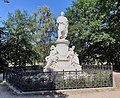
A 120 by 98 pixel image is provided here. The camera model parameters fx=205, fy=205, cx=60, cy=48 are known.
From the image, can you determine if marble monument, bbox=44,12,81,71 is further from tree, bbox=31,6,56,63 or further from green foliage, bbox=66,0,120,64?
tree, bbox=31,6,56,63

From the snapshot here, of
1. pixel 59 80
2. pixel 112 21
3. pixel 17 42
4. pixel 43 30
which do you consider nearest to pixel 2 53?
pixel 17 42

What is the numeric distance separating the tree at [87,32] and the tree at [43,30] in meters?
4.57

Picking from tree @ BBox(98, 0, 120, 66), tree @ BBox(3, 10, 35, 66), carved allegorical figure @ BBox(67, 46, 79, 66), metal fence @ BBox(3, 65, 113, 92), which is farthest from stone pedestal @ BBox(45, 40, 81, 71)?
tree @ BBox(3, 10, 35, 66)

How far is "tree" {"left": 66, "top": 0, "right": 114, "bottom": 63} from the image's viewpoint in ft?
92.8

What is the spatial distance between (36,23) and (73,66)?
73.9 ft

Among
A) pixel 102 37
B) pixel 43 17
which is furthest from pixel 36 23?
pixel 102 37

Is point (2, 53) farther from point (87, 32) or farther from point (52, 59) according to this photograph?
point (52, 59)

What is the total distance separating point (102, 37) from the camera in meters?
27.7

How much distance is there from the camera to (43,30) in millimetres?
35375

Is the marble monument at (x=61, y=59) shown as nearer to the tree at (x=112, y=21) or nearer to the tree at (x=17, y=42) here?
the tree at (x=112, y=21)

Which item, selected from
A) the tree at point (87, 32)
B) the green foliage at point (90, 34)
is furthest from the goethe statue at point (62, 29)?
the tree at point (87, 32)

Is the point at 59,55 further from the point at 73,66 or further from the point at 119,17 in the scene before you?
the point at 119,17

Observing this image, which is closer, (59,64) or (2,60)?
(59,64)

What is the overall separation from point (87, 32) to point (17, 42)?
31.9 ft
